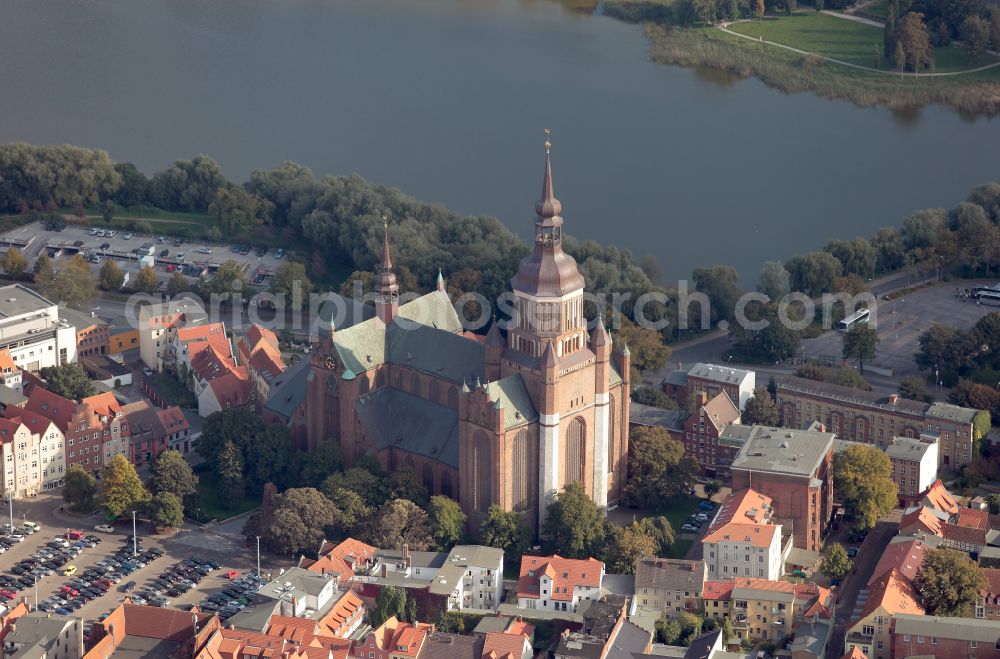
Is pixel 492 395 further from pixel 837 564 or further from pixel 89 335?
pixel 89 335

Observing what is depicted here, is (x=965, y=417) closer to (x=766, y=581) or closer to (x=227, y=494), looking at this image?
(x=766, y=581)

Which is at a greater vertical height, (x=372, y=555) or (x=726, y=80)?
(x=726, y=80)

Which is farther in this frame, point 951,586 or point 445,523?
point 445,523

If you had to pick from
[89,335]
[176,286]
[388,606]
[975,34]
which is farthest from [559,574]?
[975,34]

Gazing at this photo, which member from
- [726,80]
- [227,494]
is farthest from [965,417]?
[726,80]

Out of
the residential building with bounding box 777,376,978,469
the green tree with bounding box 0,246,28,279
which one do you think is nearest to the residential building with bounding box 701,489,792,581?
the residential building with bounding box 777,376,978,469

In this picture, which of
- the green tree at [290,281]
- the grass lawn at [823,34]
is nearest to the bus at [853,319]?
the green tree at [290,281]
